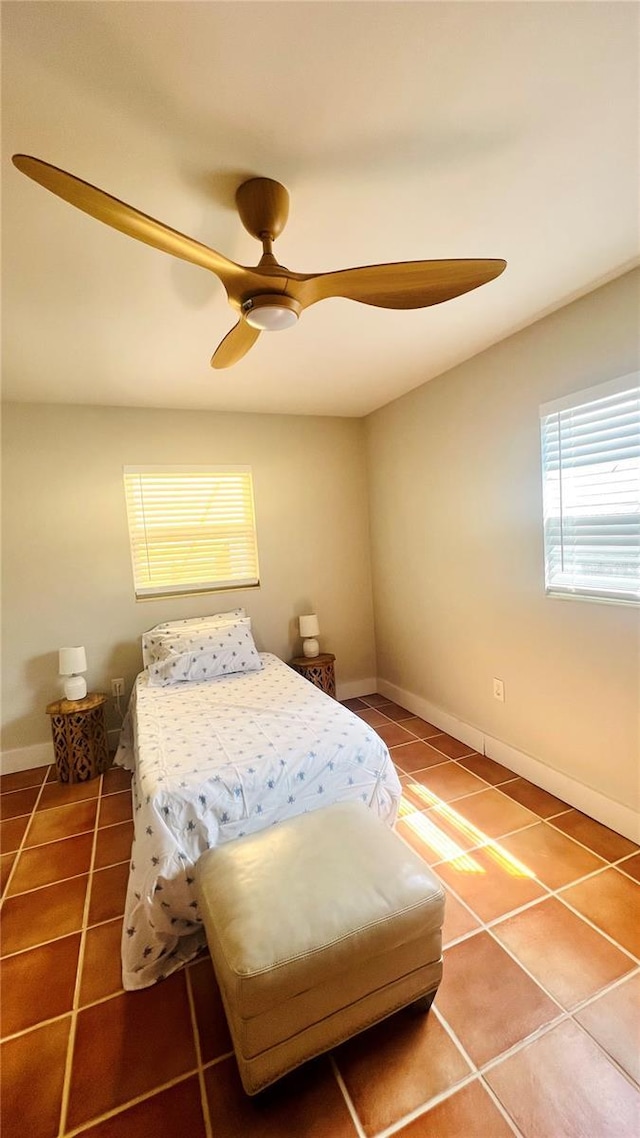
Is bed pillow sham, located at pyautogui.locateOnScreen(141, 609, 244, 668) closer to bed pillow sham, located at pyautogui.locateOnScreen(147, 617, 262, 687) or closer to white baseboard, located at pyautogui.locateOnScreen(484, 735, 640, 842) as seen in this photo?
bed pillow sham, located at pyautogui.locateOnScreen(147, 617, 262, 687)

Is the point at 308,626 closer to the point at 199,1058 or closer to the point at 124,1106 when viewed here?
the point at 199,1058

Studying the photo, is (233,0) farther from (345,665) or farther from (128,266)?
(345,665)

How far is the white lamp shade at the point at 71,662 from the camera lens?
2783 mm

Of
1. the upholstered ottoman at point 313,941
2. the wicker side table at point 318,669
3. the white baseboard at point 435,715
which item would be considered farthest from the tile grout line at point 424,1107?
the wicker side table at point 318,669

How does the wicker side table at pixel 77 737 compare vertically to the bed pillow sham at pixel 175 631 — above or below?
below

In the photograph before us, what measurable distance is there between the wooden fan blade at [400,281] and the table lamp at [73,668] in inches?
96.2

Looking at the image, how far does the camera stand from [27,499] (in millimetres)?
2900

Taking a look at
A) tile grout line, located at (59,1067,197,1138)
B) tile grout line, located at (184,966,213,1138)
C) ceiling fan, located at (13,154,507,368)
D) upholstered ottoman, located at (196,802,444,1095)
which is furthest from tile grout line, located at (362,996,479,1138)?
ceiling fan, located at (13,154,507,368)

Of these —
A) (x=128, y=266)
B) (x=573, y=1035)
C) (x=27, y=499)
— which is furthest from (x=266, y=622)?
(x=573, y=1035)

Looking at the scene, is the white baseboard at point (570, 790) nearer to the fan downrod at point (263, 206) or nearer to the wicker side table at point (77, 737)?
the wicker side table at point (77, 737)

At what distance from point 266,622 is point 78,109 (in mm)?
2936

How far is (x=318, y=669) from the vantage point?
3.45 m

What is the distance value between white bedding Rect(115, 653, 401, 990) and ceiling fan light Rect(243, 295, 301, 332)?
1554 millimetres

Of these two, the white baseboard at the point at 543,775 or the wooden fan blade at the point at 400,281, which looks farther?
the white baseboard at the point at 543,775
